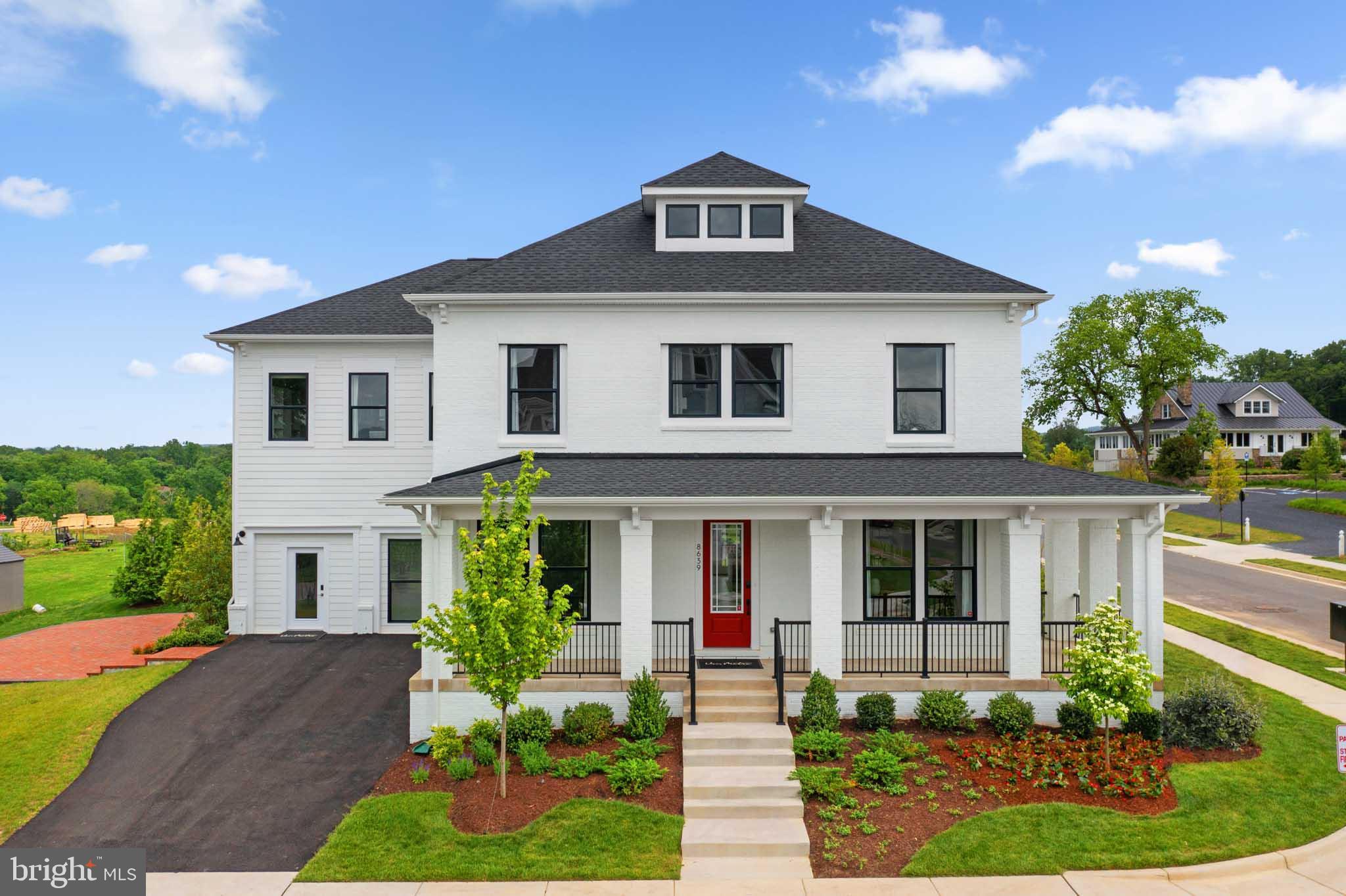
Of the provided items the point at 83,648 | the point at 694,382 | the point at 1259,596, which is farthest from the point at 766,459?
the point at 1259,596

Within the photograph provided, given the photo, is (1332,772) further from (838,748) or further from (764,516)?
(764,516)

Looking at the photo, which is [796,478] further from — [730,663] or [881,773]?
[881,773]

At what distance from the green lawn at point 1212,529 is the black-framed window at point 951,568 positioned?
26.5 m

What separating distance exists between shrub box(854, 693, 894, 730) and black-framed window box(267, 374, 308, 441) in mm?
13854

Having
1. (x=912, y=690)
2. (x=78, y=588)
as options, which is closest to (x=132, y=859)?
(x=912, y=690)

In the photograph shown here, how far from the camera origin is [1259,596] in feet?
75.3

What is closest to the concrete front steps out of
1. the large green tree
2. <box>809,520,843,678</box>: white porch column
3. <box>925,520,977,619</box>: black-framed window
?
<box>809,520,843,678</box>: white porch column

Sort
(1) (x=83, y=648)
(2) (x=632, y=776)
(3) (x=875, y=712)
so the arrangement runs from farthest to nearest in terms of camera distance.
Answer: (1) (x=83, y=648), (3) (x=875, y=712), (2) (x=632, y=776)

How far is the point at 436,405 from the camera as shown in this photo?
1332cm

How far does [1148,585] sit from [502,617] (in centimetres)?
1046

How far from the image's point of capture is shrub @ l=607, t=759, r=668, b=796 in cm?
912

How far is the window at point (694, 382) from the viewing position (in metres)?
13.5

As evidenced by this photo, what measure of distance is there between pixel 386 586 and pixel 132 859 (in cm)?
848

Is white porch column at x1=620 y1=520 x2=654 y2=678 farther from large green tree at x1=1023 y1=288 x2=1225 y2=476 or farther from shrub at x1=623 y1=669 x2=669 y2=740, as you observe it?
large green tree at x1=1023 y1=288 x2=1225 y2=476
